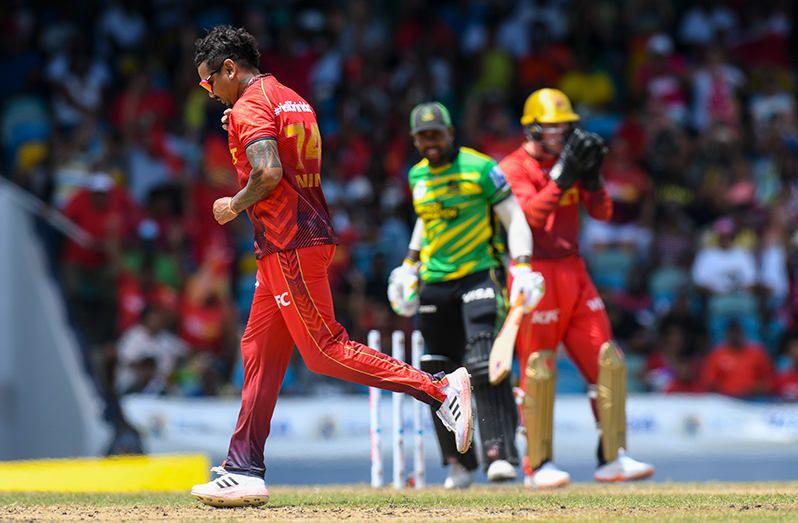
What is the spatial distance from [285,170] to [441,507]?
190cm

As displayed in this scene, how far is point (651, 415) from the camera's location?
33.9ft

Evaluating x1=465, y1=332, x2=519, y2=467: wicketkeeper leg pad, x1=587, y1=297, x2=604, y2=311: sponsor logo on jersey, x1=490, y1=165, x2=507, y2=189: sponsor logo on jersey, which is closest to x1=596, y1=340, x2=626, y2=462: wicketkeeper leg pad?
x1=587, y1=297, x2=604, y2=311: sponsor logo on jersey

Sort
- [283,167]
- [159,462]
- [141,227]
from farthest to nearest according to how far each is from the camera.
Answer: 1. [141,227]
2. [159,462]
3. [283,167]

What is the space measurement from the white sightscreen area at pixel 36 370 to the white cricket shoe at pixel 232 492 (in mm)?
4766

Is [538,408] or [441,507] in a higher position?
[538,408]

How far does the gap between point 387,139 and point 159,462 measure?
25.0 ft

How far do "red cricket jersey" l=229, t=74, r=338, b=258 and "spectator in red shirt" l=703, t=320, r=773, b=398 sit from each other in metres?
7.63

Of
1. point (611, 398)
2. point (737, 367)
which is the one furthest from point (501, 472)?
point (737, 367)

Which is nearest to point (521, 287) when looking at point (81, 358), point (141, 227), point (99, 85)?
point (81, 358)

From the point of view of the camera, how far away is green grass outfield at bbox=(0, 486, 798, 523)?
4801 mm

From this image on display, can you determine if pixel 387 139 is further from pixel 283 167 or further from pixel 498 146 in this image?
pixel 283 167

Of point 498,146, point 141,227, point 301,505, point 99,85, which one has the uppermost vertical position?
point 99,85

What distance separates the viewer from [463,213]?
22.7 feet

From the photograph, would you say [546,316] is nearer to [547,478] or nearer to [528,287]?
[528,287]
